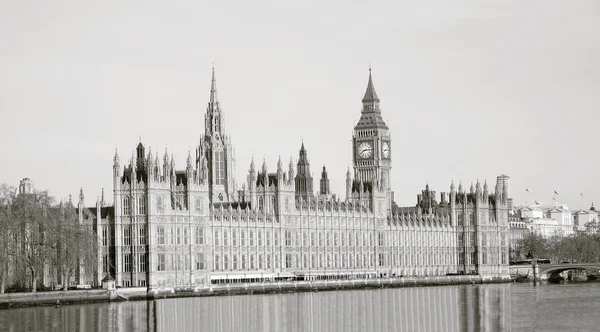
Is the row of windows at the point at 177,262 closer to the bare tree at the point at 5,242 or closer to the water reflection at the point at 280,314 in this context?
the water reflection at the point at 280,314

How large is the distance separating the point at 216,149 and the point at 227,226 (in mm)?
34566

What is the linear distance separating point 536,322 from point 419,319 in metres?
9.52

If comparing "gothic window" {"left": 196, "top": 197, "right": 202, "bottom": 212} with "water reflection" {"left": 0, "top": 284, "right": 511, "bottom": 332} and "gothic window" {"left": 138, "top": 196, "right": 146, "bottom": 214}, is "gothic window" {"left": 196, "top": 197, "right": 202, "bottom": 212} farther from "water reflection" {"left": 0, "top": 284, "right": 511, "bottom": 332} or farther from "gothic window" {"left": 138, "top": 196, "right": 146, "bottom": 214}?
"water reflection" {"left": 0, "top": 284, "right": 511, "bottom": 332}

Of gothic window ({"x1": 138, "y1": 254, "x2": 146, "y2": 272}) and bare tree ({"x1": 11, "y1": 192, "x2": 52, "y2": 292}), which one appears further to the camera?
gothic window ({"x1": 138, "y1": 254, "x2": 146, "y2": 272})

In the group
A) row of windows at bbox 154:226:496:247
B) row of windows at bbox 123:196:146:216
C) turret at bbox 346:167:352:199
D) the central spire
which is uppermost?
the central spire

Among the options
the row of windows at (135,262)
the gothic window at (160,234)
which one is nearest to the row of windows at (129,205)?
the gothic window at (160,234)

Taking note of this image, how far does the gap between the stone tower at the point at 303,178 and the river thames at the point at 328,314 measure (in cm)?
4188

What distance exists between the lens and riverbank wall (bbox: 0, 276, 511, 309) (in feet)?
413

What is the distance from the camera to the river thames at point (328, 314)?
102 m

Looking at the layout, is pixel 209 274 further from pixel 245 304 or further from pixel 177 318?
pixel 177 318

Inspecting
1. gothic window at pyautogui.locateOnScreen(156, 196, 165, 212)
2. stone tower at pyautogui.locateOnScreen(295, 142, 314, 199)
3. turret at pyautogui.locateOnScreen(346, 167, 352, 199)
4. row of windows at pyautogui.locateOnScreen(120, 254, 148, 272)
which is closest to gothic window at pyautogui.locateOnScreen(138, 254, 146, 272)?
row of windows at pyautogui.locateOnScreen(120, 254, 148, 272)

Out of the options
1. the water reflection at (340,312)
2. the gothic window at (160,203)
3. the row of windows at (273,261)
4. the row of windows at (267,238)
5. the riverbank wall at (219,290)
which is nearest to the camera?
the water reflection at (340,312)

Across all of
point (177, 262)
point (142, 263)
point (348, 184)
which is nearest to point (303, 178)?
point (348, 184)

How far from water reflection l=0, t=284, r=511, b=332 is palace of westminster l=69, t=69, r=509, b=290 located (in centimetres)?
1204
